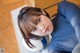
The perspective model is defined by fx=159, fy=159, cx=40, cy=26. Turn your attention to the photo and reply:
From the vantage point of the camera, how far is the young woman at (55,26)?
0.99 meters

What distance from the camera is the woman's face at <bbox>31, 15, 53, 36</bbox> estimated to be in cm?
99

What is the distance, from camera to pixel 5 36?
161cm

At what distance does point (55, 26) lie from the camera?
43.8 inches

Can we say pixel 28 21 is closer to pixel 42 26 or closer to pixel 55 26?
pixel 42 26

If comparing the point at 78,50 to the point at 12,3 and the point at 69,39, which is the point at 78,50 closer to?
the point at 69,39

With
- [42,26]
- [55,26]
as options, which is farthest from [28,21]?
[55,26]

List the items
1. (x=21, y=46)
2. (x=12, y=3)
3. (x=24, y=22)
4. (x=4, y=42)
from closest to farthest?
1. (x=24, y=22)
2. (x=21, y=46)
3. (x=4, y=42)
4. (x=12, y=3)

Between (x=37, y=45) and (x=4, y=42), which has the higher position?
(x=37, y=45)

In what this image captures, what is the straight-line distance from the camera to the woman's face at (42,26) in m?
0.99

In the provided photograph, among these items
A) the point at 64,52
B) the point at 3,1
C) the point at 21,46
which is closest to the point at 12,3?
the point at 3,1

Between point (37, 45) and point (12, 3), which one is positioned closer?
point (37, 45)

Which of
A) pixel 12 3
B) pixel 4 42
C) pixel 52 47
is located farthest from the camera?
pixel 12 3

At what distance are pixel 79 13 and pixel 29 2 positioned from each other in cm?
57

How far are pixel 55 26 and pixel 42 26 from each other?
6.0 inches
